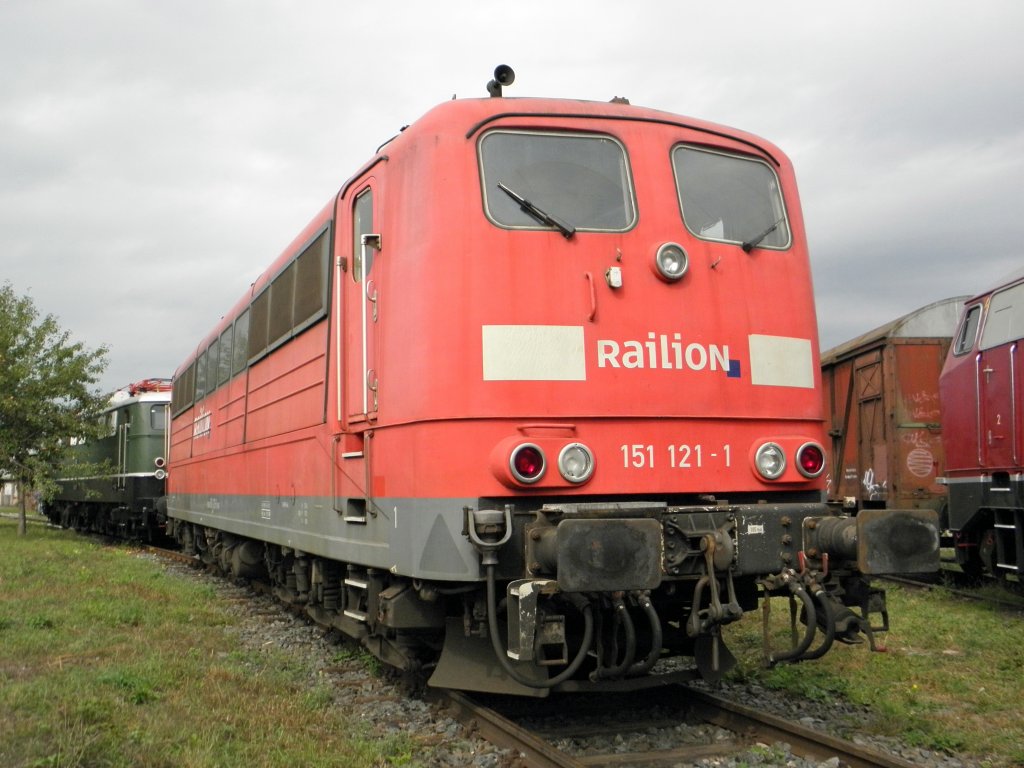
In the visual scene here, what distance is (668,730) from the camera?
5.21 m

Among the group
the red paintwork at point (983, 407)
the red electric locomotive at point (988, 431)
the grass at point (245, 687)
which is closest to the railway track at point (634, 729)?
the grass at point (245, 687)

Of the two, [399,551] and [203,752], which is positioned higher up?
[399,551]

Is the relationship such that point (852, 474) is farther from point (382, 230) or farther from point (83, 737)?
point (83, 737)

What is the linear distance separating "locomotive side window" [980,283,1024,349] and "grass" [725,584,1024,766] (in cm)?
257

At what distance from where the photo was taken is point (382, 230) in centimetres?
545

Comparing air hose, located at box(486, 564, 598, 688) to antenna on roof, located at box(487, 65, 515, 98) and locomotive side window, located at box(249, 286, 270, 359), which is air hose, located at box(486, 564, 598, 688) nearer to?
antenna on roof, located at box(487, 65, 515, 98)

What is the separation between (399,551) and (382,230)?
178cm

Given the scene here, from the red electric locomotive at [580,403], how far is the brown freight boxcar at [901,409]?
22.9 ft

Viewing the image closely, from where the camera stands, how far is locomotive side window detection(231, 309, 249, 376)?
9.47 meters

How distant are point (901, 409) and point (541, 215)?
8448 millimetres

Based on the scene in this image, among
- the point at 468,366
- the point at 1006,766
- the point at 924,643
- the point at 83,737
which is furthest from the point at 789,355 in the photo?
the point at 83,737

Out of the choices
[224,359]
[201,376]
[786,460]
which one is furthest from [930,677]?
[201,376]

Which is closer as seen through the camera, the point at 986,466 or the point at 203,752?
the point at 203,752

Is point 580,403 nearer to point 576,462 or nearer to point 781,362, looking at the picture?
point 576,462
